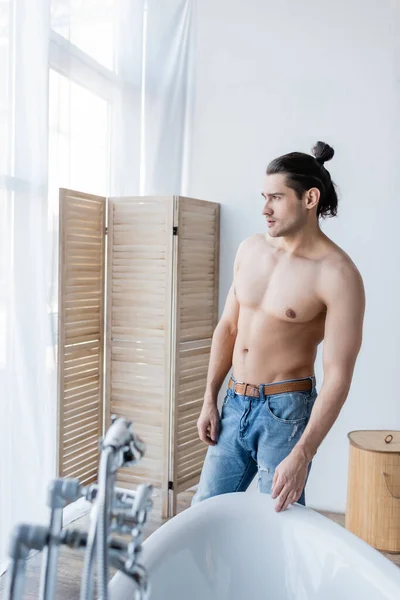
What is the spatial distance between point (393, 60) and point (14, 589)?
2.99 m

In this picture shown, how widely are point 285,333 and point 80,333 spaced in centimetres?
126

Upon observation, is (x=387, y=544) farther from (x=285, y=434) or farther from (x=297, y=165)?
(x=297, y=165)

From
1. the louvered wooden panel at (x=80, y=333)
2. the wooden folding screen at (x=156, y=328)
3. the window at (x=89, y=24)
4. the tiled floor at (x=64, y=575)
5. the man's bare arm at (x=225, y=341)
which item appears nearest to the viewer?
the man's bare arm at (x=225, y=341)

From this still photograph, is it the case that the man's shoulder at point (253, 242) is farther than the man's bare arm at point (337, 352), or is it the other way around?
the man's shoulder at point (253, 242)

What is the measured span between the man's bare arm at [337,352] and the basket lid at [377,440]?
1118 millimetres

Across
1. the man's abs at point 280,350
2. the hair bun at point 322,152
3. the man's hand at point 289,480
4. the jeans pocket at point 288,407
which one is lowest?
the man's hand at point 289,480

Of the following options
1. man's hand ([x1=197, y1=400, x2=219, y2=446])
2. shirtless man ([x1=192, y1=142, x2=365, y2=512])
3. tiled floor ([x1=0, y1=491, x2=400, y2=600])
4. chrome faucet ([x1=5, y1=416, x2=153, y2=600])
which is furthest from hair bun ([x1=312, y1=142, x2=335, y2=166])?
tiled floor ([x1=0, y1=491, x2=400, y2=600])

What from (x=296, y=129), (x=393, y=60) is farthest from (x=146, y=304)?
(x=393, y=60)

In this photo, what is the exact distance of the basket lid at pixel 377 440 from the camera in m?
2.93

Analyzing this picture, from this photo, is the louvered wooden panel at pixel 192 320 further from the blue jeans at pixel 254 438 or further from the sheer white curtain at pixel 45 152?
the blue jeans at pixel 254 438

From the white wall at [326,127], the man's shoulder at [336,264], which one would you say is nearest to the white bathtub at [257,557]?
the man's shoulder at [336,264]

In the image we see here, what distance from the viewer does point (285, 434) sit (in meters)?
2.02

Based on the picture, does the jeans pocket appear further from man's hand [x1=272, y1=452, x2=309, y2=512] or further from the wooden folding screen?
the wooden folding screen

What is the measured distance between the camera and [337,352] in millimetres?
1903
